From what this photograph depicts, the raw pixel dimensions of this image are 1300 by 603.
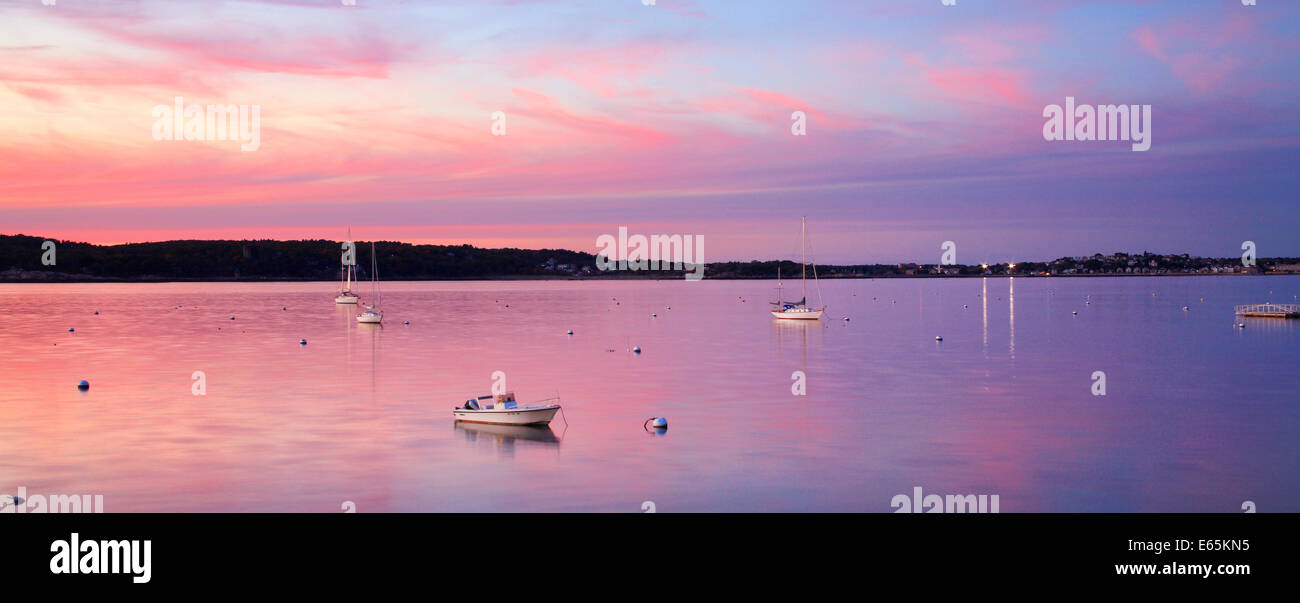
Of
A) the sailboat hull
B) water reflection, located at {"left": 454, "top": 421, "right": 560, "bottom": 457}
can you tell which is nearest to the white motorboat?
water reflection, located at {"left": 454, "top": 421, "right": 560, "bottom": 457}

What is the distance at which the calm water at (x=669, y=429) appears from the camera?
66.4 ft

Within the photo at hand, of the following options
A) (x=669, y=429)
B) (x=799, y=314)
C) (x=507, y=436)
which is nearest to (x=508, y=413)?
(x=507, y=436)

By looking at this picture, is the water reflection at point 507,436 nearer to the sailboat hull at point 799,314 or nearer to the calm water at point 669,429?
the calm water at point 669,429

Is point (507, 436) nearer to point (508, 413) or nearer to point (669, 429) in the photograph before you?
point (508, 413)

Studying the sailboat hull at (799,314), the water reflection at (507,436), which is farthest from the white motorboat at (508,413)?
the sailboat hull at (799,314)

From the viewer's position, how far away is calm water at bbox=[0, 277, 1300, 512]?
20234mm

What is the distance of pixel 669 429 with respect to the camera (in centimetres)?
2764

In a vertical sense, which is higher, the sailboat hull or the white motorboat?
the sailboat hull

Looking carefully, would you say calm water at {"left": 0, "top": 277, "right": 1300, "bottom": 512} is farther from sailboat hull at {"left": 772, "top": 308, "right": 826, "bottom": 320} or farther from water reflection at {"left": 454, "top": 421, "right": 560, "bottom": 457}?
sailboat hull at {"left": 772, "top": 308, "right": 826, "bottom": 320}

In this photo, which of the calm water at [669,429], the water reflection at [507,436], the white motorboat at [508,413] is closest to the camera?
the calm water at [669,429]

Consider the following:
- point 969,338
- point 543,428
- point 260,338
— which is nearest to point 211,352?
point 260,338
